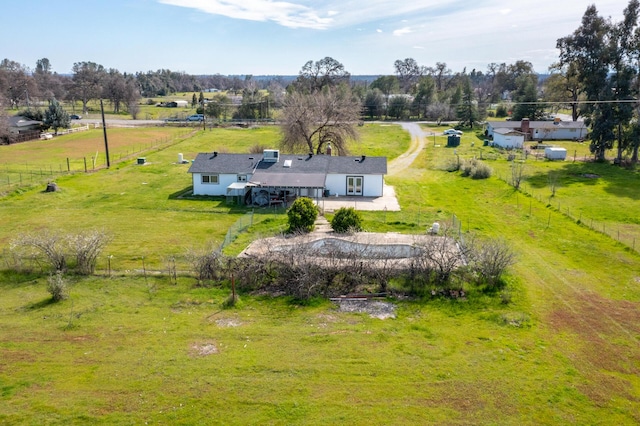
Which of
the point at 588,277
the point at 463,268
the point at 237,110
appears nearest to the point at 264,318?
the point at 463,268

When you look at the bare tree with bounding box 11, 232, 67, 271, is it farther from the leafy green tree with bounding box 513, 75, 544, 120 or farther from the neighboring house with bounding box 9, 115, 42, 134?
the leafy green tree with bounding box 513, 75, 544, 120

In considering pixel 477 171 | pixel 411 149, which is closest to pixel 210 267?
pixel 477 171

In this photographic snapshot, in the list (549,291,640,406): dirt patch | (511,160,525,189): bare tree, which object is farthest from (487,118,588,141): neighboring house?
(549,291,640,406): dirt patch

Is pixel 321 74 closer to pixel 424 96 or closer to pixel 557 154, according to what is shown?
pixel 424 96

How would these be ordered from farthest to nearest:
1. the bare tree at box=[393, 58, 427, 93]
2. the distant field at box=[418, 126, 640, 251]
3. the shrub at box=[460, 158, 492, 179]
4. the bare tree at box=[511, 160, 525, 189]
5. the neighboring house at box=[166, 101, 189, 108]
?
1. the bare tree at box=[393, 58, 427, 93]
2. the neighboring house at box=[166, 101, 189, 108]
3. the shrub at box=[460, 158, 492, 179]
4. the bare tree at box=[511, 160, 525, 189]
5. the distant field at box=[418, 126, 640, 251]

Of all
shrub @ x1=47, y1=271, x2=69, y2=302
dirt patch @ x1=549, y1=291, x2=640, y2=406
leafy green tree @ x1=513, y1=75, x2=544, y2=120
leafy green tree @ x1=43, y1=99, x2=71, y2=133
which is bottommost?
dirt patch @ x1=549, y1=291, x2=640, y2=406

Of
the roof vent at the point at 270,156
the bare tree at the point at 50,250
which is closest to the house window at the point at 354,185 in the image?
the roof vent at the point at 270,156
